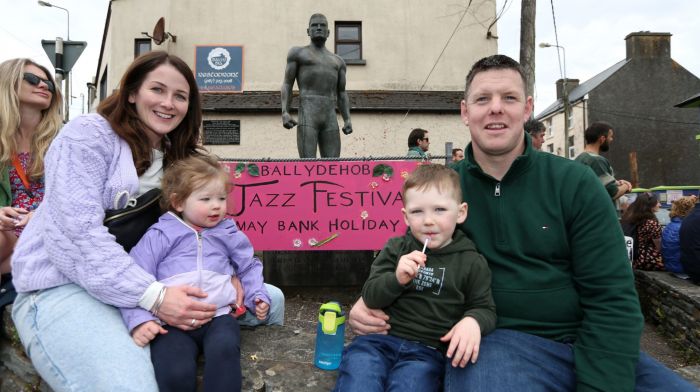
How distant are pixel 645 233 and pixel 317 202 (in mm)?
5024

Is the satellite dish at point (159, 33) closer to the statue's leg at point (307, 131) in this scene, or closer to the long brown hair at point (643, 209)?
the statue's leg at point (307, 131)

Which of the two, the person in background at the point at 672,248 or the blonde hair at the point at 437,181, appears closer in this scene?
the blonde hair at the point at 437,181

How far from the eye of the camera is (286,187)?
199 inches

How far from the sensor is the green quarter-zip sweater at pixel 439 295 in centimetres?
180

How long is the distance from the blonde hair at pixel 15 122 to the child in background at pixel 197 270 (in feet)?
3.60

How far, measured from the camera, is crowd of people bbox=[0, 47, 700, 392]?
1662 millimetres

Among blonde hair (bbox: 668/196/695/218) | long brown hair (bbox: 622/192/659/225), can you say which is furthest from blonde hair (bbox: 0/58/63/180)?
blonde hair (bbox: 668/196/695/218)

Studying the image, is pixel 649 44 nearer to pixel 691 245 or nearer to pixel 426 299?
pixel 691 245

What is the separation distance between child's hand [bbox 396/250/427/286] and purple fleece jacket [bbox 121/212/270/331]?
0.77 meters

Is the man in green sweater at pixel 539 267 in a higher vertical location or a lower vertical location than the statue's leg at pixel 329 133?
lower

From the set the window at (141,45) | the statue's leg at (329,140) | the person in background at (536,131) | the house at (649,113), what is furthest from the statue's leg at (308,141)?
the house at (649,113)

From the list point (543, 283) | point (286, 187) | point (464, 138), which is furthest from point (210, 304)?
point (464, 138)

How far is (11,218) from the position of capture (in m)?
2.26

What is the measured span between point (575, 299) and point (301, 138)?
15.6 feet
